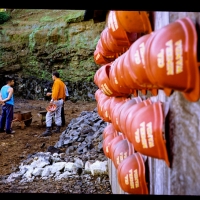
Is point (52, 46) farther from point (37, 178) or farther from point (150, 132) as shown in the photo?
point (150, 132)

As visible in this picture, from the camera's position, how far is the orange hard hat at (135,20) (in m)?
1.34

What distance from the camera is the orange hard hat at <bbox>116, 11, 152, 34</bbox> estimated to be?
1335mm

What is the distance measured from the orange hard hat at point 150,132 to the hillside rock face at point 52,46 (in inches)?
487

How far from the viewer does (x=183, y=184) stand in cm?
116

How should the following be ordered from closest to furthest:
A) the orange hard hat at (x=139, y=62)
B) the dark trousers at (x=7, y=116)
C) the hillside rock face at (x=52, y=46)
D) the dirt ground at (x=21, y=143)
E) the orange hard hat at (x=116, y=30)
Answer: the orange hard hat at (x=139, y=62) → the orange hard hat at (x=116, y=30) → the dirt ground at (x=21, y=143) → the dark trousers at (x=7, y=116) → the hillside rock face at (x=52, y=46)

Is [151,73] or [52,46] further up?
[52,46]

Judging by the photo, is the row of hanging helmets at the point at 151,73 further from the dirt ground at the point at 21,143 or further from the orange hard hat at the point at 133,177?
the dirt ground at the point at 21,143

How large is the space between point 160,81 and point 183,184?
46 centimetres

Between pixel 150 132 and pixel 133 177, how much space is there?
0.53 meters

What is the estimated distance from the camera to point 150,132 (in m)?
1.15

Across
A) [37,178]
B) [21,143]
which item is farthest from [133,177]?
[21,143]

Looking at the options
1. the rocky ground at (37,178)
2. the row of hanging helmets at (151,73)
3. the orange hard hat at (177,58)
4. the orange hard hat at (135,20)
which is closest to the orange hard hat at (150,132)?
the row of hanging helmets at (151,73)

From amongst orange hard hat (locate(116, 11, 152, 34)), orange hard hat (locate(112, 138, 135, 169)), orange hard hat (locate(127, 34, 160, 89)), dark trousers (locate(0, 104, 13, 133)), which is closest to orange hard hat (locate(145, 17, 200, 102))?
orange hard hat (locate(127, 34, 160, 89))

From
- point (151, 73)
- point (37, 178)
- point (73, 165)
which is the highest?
point (151, 73)
